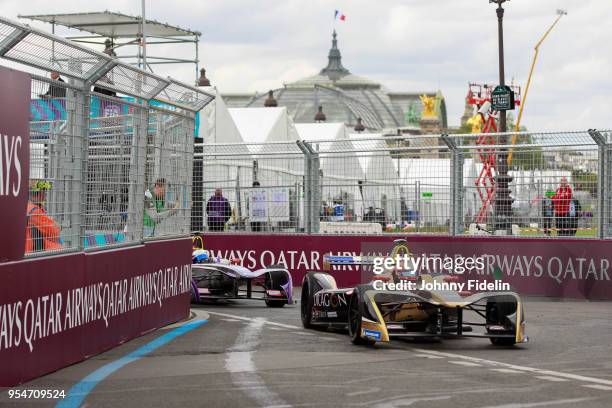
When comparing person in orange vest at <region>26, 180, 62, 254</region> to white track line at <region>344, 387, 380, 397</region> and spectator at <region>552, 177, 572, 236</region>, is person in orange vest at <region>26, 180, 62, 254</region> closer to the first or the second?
white track line at <region>344, 387, 380, 397</region>

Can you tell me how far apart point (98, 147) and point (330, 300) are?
314cm

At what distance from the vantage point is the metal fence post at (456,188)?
1994 centimetres

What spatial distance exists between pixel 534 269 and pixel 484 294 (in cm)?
739

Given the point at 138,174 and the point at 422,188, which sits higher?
the point at 422,188

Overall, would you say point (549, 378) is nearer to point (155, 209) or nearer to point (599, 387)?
point (599, 387)

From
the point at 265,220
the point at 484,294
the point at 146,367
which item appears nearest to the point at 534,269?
the point at 265,220

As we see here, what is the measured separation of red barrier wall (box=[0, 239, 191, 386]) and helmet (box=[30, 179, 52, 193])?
1.82 ft

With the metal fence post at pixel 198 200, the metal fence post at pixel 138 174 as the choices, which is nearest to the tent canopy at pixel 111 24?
the metal fence post at pixel 198 200

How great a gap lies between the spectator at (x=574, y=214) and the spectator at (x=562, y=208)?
5 centimetres

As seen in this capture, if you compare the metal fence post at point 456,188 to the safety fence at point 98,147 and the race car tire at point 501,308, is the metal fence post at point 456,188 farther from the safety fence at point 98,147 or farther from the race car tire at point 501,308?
the race car tire at point 501,308

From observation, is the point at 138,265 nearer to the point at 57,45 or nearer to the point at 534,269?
the point at 57,45

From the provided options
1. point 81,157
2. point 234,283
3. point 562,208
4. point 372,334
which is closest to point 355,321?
point 372,334

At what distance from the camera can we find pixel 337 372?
30.5 ft

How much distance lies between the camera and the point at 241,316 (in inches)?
588
